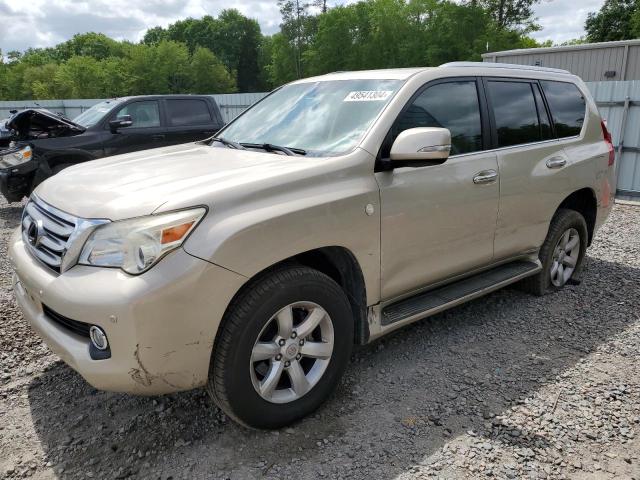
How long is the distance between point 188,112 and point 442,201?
24.0 ft

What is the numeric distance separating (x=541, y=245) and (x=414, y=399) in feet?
6.59

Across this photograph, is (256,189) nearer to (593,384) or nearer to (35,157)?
(593,384)

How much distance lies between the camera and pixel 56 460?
2.53 metres

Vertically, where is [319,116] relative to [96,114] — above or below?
above

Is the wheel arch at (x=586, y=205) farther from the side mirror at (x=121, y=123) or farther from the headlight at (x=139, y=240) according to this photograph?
the side mirror at (x=121, y=123)

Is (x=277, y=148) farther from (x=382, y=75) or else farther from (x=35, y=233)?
(x=35, y=233)

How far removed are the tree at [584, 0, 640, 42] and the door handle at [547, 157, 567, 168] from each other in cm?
4554

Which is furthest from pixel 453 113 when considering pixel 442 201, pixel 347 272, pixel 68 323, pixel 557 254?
pixel 68 323

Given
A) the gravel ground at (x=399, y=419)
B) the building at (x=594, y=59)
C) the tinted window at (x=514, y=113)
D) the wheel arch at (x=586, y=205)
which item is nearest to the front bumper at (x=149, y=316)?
the gravel ground at (x=399, y=419)

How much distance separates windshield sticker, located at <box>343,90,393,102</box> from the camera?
10.5 feet

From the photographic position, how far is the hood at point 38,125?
8.13m

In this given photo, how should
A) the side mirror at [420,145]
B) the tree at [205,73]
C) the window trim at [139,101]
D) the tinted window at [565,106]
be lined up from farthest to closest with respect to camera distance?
the tree at [205,73] < the window trim at [139,101] < the tinted window at [565,106] < the side mirror at [420,145]

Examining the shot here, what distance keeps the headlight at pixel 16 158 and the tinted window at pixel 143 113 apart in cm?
166

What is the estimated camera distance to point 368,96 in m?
3.28
